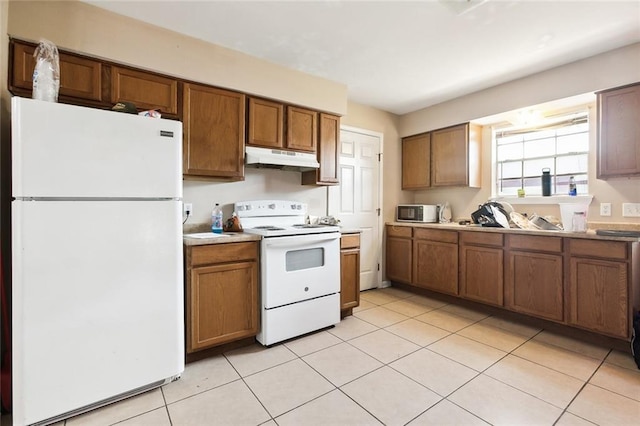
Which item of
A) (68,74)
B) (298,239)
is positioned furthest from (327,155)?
(68,74)

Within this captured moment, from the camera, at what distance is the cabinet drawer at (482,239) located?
298 cm

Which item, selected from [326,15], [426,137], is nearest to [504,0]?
[326,15]

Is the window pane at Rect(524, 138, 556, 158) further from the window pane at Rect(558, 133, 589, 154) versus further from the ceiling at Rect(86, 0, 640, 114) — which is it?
the ceiling at Rect(86, 0, 640, 114)

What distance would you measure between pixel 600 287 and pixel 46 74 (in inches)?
159

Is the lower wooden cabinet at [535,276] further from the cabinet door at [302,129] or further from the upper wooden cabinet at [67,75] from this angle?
the upper wooden cabinet at [67,75]

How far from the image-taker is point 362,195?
12.9 ft

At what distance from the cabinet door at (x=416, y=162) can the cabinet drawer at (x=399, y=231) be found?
67 centimetres

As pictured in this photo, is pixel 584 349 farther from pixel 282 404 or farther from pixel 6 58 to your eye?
pixel 6 58

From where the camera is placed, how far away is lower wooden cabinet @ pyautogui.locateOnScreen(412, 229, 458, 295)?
3391mm

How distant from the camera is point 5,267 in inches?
69.2

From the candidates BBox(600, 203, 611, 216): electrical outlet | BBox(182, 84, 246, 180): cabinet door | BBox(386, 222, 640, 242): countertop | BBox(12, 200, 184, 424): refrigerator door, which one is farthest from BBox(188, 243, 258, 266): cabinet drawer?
BBox(600, 203, 611, 216): electrical outlet

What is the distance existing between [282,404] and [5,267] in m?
1.84

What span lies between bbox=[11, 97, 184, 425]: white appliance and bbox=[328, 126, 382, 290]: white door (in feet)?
7.08

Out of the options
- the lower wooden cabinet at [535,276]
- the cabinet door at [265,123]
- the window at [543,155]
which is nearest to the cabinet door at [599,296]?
the lower wooden cabinet at [535,276]
